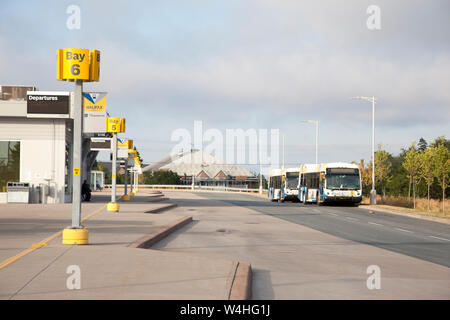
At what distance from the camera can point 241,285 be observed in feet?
27.1

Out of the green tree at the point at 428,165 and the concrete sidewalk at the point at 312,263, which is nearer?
the concrete sidewalk at the point at 312,263

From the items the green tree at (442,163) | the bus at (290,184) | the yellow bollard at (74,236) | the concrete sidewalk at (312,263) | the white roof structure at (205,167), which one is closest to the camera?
the concrete sidewalk at (312,263)

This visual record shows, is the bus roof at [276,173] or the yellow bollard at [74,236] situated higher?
the bus roof at [276,173]

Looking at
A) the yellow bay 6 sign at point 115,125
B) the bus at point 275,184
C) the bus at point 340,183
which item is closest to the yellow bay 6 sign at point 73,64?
the yellow bay 6 sign at point 115,125

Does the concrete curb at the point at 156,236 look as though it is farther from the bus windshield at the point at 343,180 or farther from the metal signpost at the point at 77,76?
the bus windshield at the point at 343,180

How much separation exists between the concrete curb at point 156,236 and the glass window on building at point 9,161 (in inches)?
613

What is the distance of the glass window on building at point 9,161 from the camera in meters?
33.6

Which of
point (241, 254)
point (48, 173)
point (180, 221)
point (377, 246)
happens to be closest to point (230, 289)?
point (241, 254)

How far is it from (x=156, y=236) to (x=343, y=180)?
1196 inches

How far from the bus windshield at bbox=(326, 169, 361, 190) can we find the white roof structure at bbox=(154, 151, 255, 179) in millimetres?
108236

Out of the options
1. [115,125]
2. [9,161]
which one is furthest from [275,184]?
[115,125]

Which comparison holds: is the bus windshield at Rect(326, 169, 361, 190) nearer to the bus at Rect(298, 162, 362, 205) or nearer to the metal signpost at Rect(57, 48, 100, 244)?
the bus at Rect(298, 162, 362, 205)

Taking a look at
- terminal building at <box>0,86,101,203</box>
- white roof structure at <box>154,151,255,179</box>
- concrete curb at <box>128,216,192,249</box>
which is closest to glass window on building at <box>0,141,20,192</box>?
terminal building at <box>0,86,101,203</box>
